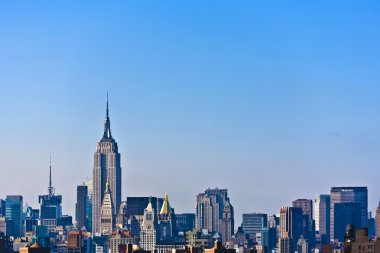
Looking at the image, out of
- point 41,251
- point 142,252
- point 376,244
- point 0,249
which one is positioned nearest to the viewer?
point 376,244

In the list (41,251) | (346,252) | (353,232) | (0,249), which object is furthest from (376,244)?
(0,249)

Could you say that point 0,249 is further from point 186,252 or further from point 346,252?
point 346,252

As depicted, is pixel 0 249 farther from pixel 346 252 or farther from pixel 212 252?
pixel 346 252

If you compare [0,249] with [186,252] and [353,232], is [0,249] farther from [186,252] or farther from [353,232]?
[353,232]

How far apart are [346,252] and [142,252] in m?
13.6

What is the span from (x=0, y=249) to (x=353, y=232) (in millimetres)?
28682

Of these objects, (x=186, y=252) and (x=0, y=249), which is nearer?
(x=186, y=252)

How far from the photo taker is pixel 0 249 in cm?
12938

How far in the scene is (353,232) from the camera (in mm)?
114875

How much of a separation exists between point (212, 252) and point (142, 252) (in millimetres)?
4542

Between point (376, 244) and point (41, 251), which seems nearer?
point (376, 244)

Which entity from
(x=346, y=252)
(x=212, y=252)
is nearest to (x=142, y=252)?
(x=212, y=252)

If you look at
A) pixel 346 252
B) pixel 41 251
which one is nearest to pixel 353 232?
pixel 346 252

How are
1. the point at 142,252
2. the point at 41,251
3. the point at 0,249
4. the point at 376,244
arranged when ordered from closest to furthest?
the point at 376,244 < the point at 142,252 < the point at 41,251 < the point at 0,249
